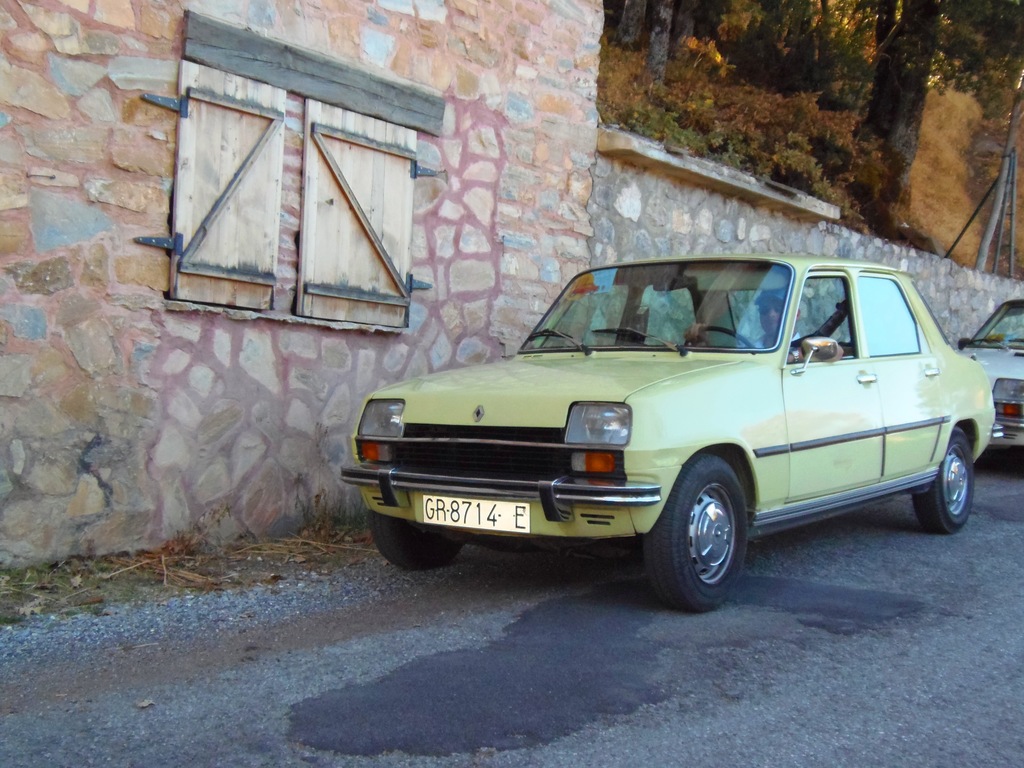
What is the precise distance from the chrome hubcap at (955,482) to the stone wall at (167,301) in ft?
10.9

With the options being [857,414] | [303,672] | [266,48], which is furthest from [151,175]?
[857,414]

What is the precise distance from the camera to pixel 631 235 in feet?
30.8

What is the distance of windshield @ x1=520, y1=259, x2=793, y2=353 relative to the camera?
533cm


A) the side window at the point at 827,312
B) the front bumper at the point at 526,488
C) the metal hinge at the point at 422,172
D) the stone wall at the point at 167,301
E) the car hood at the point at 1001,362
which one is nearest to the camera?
the front bumper at the point at 526,488

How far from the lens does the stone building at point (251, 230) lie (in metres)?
5.37

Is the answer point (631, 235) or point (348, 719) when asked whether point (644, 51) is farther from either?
point (348, 719)

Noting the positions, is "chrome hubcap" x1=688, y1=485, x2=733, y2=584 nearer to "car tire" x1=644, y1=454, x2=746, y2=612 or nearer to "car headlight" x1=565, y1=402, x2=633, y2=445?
"car tire" x1=644, y1=454, x2=746, y2=612

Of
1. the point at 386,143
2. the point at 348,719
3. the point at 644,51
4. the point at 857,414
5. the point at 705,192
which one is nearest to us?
the point at 348,719

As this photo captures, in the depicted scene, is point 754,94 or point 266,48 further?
point 754,94

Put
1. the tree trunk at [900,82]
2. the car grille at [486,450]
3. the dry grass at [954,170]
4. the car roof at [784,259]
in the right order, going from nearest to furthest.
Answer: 1. the car grille at [486,450]
2. the car roof at [784,259]
3. the tree trunk at [900,82]
4. the dry grass at [954,170]

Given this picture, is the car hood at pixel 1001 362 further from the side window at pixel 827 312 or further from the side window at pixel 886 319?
the side window at pixel 827 312

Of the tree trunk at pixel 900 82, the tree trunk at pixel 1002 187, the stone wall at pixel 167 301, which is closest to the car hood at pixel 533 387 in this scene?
the stone wall at pixel 167 301

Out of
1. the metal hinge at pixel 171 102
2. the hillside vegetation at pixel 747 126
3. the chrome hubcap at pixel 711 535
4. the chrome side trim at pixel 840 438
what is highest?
the hillside vegetation at pixel 747 126

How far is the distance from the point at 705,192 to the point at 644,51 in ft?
19.8
